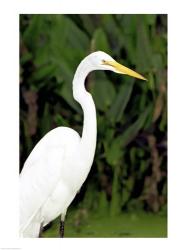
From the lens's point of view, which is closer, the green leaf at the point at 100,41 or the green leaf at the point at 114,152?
the green leaf at the point at 100,41

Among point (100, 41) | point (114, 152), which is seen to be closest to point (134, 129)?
point (114, 152)

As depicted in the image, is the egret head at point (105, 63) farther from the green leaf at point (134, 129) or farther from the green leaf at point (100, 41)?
the green leaf at point (134, 129)

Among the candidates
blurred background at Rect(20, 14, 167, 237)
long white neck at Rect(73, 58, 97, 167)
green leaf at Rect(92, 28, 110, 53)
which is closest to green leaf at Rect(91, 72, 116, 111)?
blurred background at Rect(20, 14, 167, 237)

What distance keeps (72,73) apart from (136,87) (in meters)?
0.33

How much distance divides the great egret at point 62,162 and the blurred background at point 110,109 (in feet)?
1.12

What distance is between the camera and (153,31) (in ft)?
10.5

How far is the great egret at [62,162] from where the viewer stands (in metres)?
2.74

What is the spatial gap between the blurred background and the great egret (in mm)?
342

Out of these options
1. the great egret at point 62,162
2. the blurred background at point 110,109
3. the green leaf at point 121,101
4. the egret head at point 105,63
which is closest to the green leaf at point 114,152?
the blurred background at point 110,109

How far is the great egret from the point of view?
2742 mm

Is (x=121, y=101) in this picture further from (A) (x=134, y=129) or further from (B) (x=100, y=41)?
(B) (x=100, y=41)

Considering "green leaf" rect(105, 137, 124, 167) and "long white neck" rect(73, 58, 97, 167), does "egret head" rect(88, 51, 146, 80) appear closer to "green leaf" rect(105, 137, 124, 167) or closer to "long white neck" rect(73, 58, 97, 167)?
"long white neck" rect(73, 58, 97, 167)
